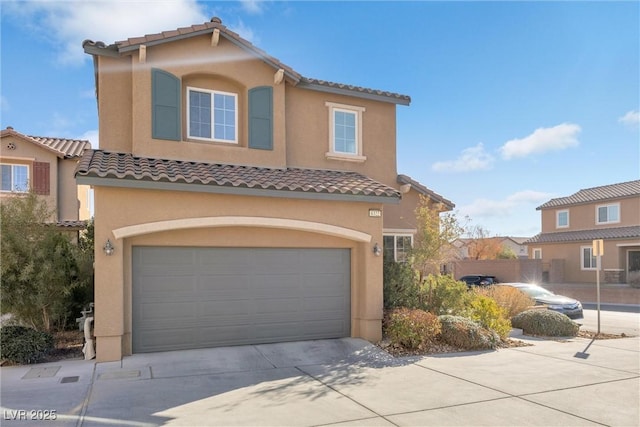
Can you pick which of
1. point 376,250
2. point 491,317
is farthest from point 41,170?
point 491,317

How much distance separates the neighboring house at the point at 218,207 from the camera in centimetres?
934

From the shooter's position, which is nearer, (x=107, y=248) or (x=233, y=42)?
(x=107, y=248)

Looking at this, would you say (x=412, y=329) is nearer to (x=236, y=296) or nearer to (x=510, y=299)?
(x=236, y=296)

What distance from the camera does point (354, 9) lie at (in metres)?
11.7

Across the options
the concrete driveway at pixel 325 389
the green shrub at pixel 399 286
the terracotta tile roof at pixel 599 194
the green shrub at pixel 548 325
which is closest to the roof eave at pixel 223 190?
the green shrub at pixel 399 286

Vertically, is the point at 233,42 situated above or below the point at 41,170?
above

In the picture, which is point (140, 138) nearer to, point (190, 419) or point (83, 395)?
point (83, 395)

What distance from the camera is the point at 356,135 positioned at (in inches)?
553

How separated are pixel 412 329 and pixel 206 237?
17.1 ft

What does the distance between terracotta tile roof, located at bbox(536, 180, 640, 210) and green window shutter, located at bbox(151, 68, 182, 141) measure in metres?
30.9

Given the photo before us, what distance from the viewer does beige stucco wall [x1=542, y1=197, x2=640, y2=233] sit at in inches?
1204

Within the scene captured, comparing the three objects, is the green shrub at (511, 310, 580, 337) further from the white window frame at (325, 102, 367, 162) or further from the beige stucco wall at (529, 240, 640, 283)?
the beige stucco wall at (529, 240, 640, 283)

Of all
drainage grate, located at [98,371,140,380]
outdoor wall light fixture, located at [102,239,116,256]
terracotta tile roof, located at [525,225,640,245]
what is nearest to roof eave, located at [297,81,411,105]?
outdoor wall light fixture, located at [102,239,116,256]

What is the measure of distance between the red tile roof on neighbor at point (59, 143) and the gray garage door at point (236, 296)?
12.7 metres
